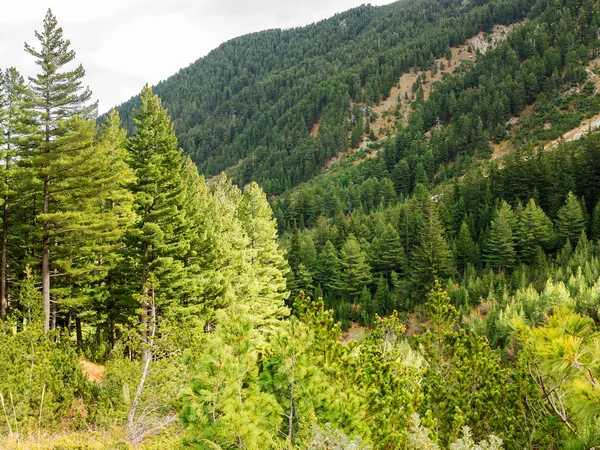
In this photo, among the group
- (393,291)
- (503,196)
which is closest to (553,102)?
(503,196)

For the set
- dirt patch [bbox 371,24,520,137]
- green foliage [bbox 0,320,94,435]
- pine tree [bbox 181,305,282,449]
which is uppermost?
dirt patch [bbox 371,24,520,137]

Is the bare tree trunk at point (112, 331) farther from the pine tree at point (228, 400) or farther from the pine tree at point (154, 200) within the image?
the pine tree at point (228, 400)

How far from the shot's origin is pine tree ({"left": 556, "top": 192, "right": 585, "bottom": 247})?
144 ft

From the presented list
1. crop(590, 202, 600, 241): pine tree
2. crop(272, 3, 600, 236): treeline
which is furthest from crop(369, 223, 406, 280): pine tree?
crop(272, 3, 600, 236): treeline

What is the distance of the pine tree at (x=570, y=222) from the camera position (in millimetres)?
43844

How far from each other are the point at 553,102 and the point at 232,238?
97.8 meters

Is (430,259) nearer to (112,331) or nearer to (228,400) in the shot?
(112,331)

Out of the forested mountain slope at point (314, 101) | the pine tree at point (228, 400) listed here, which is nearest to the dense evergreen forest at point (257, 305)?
the pine tree at point (228, 400)

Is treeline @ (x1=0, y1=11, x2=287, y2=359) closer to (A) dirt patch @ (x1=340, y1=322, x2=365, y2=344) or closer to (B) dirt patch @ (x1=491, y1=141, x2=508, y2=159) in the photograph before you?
(A) dirt patch @ (x1=340, y1=322, x2=365, y2=344)

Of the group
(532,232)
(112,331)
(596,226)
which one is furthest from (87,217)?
(596,226)

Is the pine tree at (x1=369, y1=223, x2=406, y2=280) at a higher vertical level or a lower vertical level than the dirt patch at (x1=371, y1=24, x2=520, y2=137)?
lower

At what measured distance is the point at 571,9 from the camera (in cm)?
11125

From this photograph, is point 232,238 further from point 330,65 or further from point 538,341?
point 330,65

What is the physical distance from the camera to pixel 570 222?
44344 mm
